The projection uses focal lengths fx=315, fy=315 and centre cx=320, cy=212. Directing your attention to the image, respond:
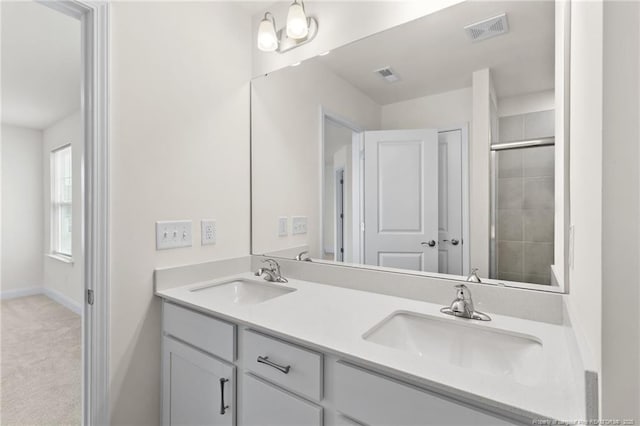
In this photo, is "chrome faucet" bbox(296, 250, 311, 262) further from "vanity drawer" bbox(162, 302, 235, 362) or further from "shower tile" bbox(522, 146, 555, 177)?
"shower tile" bbox(522, 146, 555, 177)

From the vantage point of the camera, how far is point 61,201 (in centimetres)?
450

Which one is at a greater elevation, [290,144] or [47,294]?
[290,144]

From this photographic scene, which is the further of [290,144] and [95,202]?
[290,144]

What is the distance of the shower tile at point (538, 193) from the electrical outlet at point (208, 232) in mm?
1429

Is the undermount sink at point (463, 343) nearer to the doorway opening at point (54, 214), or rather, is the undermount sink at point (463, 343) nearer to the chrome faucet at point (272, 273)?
the chrome faucet at point (272, 273)

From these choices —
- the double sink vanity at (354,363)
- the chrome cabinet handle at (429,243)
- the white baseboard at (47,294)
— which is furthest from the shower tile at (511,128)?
the white baseboard at (47,294)

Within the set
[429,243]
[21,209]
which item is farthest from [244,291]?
[21,209]

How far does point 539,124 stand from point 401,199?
1.83 ft

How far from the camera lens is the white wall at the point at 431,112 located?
1245mm

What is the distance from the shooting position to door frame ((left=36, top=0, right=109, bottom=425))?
49.8 inches

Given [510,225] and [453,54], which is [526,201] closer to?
[510,225]

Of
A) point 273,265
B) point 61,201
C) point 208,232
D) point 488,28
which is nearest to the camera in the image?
point 488,28

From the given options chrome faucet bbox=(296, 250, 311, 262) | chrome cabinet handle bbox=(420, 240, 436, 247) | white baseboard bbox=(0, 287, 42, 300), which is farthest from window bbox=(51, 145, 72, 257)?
chrome cabinet handle bbox=(420, 240, 436, 247)

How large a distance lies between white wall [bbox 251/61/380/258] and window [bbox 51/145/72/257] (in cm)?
390
